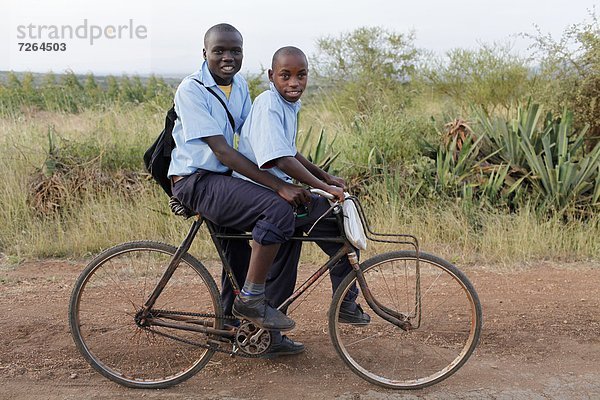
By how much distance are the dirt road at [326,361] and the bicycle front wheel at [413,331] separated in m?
0.12

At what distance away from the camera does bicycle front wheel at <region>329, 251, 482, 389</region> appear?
12.4 ft

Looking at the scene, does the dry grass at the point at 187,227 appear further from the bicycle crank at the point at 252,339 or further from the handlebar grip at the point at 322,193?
the handlebar grip at the point at 322,193

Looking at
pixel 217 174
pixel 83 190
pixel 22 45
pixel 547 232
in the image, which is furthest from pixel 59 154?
pixel 547 232

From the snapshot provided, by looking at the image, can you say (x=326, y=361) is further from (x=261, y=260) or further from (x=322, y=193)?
(x=322, y=193)

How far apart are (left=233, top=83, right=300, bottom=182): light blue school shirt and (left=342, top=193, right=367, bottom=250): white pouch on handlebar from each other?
16.5 inches

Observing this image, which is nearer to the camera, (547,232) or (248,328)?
(248,328)

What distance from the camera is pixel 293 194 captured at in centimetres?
354

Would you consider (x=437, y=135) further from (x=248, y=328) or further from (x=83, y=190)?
(x=248, y=328)

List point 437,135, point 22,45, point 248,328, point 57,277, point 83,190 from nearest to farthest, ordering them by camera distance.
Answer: point 248,328
point 57,277
point 83,190
point 437,135
point 22,45

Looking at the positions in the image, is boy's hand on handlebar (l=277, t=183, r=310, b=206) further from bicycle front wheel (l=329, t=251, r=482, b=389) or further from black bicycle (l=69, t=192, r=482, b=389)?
bicycle front wheel (l=329, t=251, r=482, b=389)

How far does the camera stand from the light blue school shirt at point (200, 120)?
140 inches

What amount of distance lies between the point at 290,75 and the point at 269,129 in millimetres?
306

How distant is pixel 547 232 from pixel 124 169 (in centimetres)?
463

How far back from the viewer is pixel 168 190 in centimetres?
402
